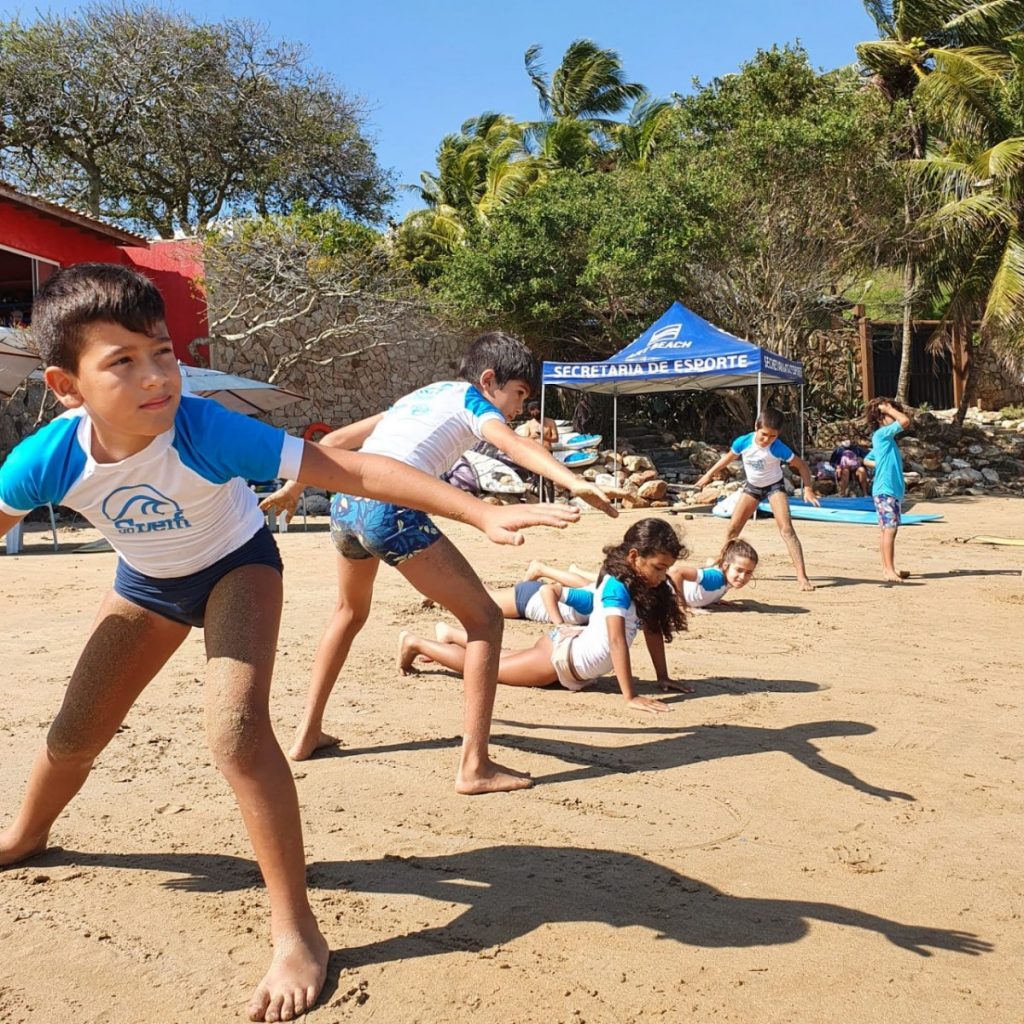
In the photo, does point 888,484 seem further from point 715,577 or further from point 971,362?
point 971,362

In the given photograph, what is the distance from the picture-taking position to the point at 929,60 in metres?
25.0

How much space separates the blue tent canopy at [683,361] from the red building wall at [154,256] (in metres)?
7.73

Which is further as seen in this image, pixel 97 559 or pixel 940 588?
pixel 97 559

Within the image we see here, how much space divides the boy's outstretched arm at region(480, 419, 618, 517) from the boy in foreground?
0.50m

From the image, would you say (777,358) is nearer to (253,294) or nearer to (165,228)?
(253,294)

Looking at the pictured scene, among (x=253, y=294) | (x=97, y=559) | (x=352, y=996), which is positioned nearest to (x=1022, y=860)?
(x=352, y=996)

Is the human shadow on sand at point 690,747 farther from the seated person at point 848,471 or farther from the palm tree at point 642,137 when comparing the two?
the palm tree at point 642,137

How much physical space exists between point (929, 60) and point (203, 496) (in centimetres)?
2717

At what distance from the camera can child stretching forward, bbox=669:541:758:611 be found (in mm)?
7648

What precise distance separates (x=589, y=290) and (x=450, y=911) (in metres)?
20.2

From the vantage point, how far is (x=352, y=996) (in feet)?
7.89

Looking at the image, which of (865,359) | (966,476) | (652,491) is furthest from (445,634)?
(865,359)

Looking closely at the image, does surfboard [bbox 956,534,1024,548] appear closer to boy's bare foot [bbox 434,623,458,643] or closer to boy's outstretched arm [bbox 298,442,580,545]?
boy's bare foot [bbox 434,623,458,643]

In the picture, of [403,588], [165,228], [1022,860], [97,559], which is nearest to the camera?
Result: [1022,860]
